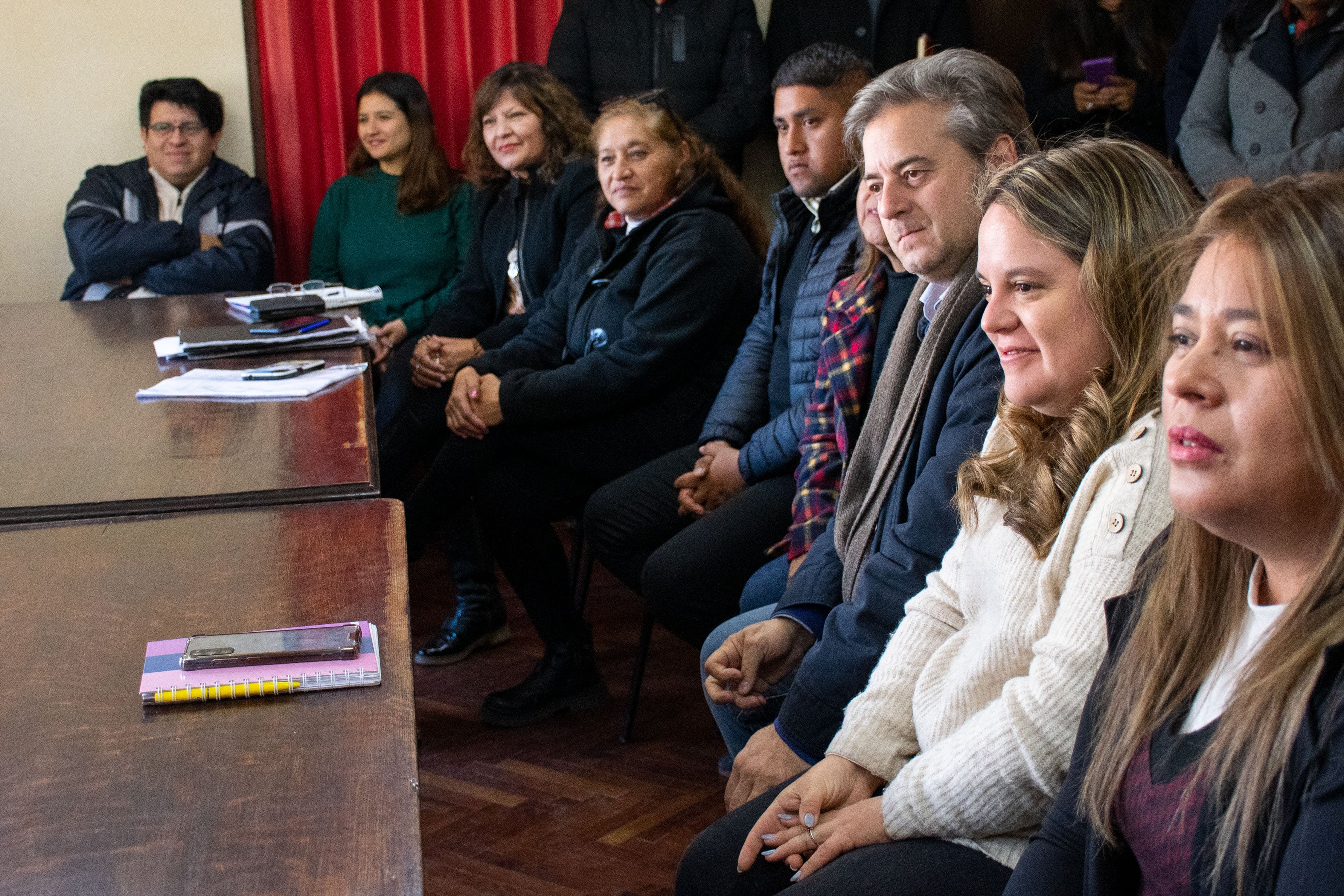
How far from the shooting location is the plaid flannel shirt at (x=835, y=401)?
191 cm

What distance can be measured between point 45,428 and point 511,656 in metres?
1.35

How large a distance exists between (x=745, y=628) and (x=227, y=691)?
908 mm

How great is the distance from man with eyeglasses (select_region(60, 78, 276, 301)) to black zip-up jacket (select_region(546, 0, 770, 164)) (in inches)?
42.9

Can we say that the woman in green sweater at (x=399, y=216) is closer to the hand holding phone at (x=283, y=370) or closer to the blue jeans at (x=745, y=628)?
the hand holding phone at (x=283, y=370)

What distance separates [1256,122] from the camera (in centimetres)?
285

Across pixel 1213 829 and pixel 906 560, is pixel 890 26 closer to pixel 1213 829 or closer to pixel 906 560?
pixel 906 560

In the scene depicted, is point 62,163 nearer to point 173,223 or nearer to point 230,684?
point 173,223

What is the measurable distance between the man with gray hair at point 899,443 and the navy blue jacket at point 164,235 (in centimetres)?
259

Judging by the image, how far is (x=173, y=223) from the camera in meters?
3.84

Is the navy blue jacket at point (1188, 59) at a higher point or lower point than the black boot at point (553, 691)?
higher

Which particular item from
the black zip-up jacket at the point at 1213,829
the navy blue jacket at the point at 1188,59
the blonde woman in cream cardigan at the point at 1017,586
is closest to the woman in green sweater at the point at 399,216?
the navy blue jacket at the point at 1188,59

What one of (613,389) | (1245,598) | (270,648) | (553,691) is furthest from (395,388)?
(1245,598)

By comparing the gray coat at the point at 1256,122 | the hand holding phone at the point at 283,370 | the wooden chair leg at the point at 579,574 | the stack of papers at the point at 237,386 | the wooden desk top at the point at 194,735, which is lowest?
the wooden chair leg at the point at 579,574

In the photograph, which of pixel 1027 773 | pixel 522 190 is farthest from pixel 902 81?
pixel 522 190
